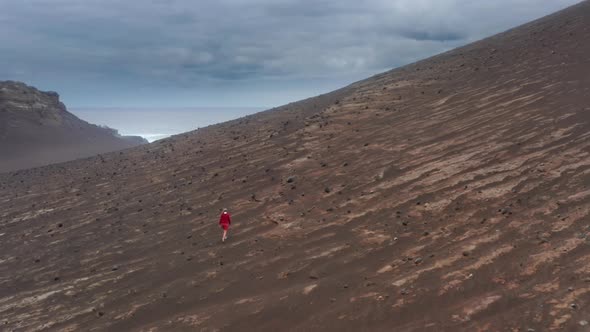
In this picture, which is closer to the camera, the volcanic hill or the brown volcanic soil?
the brown volcanic soil

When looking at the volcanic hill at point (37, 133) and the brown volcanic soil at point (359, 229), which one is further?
the volcanic hill at point (37, 133)

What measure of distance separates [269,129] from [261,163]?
6044 millimetres

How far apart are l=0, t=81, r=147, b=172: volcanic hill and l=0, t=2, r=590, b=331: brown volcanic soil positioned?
144 feet

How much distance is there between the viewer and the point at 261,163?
16.3 m

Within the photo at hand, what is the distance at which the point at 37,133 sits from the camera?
63.9 meters

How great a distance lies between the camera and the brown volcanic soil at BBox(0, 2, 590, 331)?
640 centimetres

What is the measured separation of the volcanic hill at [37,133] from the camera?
56.6 meters

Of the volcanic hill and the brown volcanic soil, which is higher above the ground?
the volcanic hill

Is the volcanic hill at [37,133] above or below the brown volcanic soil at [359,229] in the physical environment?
above

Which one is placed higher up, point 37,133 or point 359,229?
point 37,133

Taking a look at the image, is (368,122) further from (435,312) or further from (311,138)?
(435,312)

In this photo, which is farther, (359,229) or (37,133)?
(37,133)

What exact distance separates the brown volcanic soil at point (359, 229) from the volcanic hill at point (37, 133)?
44.0 metres

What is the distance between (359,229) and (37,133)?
66.9 m
